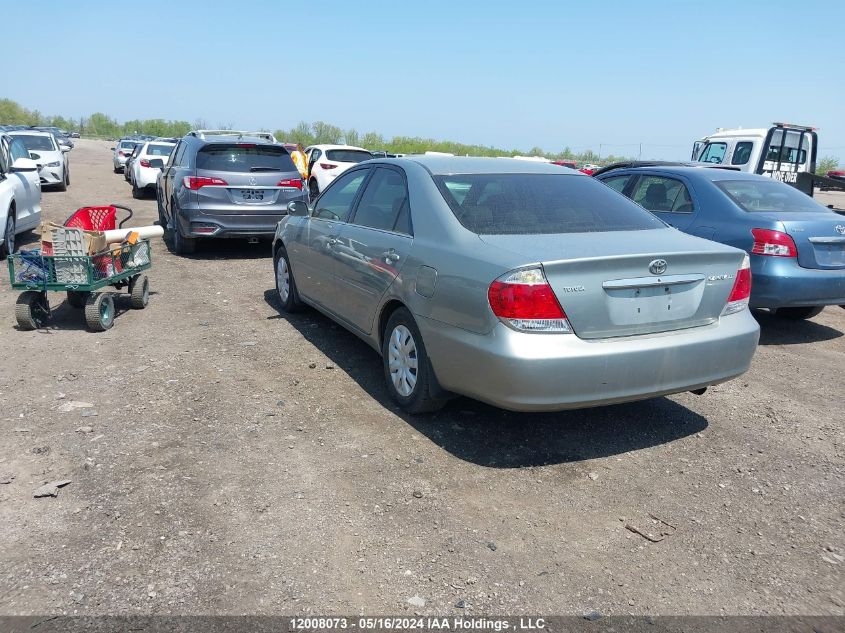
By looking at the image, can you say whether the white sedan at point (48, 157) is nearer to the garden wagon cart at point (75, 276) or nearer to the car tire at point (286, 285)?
the garden wagon cart at point (75, 276)

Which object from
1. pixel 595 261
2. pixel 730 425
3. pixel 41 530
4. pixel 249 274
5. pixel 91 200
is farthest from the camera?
pixel 91 200

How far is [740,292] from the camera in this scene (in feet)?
13.8

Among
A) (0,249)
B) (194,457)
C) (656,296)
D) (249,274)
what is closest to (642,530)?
(656,296)

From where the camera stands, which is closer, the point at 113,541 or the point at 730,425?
the point at 113,541

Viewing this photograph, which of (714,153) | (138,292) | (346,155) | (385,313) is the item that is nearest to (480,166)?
(385,313)

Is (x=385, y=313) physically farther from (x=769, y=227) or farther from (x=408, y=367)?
(x=769, y=227)

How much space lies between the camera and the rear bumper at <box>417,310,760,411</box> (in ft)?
11.8

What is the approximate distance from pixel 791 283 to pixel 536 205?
10.5 feet

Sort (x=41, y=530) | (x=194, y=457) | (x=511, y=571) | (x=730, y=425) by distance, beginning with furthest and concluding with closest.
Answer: (x=730, y=425) < (x=194, y=457) < (x=41, y=530) < (x=511, y=571)

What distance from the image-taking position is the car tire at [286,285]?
688cm

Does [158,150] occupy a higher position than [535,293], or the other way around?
[158,150]

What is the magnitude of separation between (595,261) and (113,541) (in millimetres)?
2713

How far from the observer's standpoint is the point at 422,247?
14.2 ft

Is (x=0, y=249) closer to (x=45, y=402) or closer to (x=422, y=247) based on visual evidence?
(x=45, y=402)
